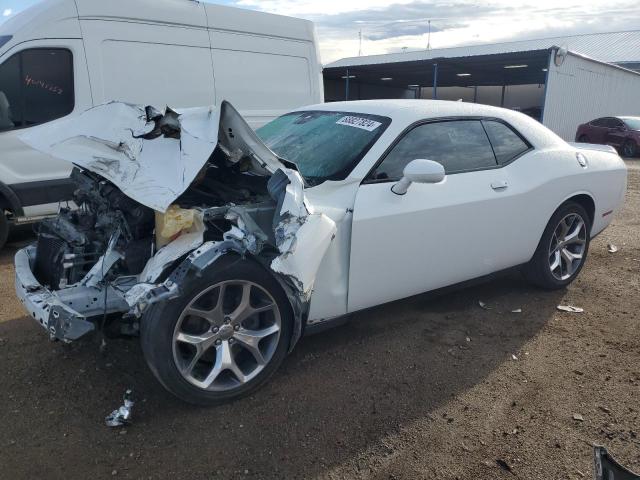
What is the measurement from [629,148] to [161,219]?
20265 millimetres

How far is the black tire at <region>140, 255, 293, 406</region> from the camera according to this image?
2553mm

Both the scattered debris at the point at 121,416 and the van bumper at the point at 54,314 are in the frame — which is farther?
the scattered debris at the point at 121,416

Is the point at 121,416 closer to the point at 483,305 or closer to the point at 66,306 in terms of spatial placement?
the point at 66,306

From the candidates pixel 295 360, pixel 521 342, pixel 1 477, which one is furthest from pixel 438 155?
pixel 1 477

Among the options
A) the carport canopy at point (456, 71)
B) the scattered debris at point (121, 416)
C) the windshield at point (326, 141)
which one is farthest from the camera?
the carport canopy at point (456, 71)

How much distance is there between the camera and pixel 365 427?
2.70 m

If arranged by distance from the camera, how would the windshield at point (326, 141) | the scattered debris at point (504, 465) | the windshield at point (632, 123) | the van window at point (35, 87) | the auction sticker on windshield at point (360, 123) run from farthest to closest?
the windshield at point (632, 123), the van window at point (35, 87), the auction sticker on windshield at point (360, 123), the windshield at point (326, 141), the scattered debris at point (504, 465)

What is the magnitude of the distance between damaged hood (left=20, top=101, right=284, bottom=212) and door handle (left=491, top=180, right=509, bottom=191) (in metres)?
1.75

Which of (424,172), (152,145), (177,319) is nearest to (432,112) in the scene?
(424,172)

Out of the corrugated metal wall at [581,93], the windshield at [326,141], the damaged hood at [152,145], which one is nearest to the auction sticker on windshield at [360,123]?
the windshield at [326,141]

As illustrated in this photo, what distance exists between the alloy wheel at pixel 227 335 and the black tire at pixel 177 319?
0.03 metres

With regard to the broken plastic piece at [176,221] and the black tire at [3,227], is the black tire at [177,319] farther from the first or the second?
the black tire at [3,227]

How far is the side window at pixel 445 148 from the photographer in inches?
133

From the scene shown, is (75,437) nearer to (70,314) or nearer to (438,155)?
(70,314)
